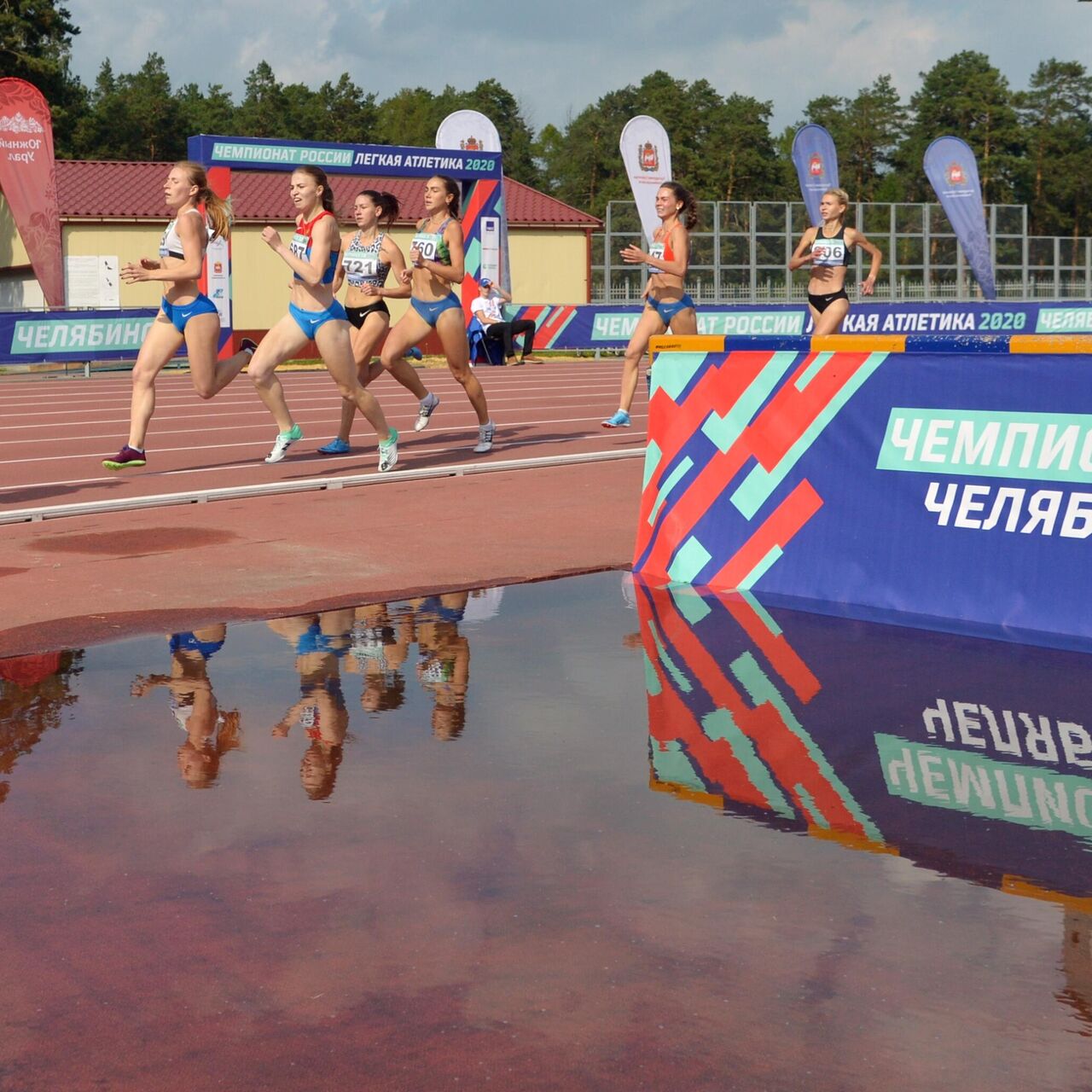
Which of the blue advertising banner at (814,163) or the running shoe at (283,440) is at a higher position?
the blue advertising banner at (814,163)

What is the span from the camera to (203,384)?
A: 459 inches

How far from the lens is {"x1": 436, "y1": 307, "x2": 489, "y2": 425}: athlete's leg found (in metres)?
12.2

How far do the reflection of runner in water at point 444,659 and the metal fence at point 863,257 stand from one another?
1543 inches

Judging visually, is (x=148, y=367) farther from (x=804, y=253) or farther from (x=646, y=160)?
(x=646, y=160)

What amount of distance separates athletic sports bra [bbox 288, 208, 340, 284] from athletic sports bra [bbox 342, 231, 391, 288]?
2.72 ft

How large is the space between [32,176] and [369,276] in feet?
67.0

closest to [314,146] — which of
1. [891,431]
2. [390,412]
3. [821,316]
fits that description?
[390,412]

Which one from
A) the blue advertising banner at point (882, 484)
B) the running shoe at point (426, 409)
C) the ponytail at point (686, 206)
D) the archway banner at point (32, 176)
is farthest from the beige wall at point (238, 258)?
the blue advertising banner at point (882, 484)

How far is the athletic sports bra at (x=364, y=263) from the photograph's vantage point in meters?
12.3

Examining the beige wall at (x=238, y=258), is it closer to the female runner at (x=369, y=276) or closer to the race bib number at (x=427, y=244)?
the female runner at (x=369, y=276)

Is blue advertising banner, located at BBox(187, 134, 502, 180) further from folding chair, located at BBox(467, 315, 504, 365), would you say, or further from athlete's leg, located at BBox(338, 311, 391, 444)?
athlete's leg, located at BBox(338, 311, 391, 444)

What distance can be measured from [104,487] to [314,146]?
18.6 metres

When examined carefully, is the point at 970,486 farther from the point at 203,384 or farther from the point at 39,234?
the point at 39,234

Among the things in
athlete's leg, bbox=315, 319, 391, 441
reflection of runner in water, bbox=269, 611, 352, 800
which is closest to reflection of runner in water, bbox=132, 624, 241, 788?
reflection of runner in water, bbox=269, 611, 352, 800
